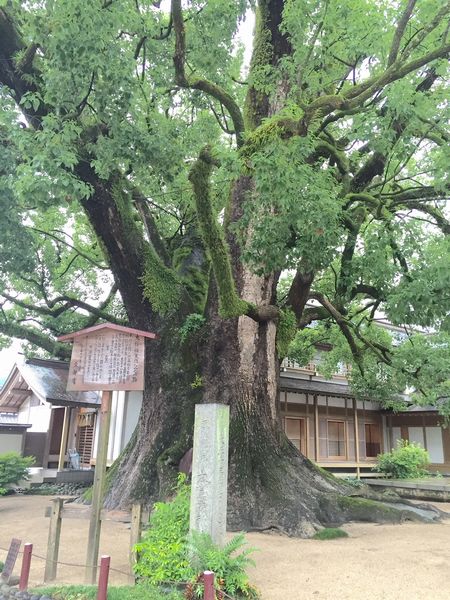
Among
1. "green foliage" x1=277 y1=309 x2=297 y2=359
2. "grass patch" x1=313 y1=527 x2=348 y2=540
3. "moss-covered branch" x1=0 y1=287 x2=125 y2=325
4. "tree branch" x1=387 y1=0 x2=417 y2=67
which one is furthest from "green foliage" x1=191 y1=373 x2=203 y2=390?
"tree branch" x1=387 y1=0 x2=417 y2=67

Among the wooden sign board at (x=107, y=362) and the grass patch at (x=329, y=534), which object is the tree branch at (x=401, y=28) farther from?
the grass patch at (x=329, y=534)

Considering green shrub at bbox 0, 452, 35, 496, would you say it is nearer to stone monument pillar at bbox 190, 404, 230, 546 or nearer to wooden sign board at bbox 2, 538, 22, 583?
wooden sign board at bbox 2, 538, 22, 583

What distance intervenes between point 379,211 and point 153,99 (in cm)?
558

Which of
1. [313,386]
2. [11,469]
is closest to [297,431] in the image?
→ [313,386]

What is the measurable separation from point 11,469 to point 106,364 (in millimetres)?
9957

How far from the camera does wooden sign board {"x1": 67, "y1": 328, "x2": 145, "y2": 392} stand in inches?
232

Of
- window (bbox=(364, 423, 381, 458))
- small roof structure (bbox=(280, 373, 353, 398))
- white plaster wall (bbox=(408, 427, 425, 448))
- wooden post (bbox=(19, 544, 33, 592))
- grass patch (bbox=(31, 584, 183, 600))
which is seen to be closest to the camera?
grass patch (bbox=(31, 584, 183, 600))

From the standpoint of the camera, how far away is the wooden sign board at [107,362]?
19.3ft

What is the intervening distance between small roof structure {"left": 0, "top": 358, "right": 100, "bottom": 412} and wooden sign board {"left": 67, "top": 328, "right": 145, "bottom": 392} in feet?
34.8

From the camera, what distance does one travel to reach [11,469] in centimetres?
1375

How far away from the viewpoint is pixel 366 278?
934 cm

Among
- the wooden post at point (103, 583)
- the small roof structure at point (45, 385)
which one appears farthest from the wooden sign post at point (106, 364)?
the small roof structure at point (45, 385)

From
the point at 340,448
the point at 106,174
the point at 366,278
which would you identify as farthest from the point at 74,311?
the point at 340,448

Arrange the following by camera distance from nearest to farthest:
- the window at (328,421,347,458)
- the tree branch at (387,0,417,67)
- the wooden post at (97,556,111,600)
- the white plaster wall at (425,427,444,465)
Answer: the wooden post at (97,556,111,600) → the tree branch at (387,0,417,67) → the window at (328,421,347,458) → the white plaster wall at (425,427,444,465)
